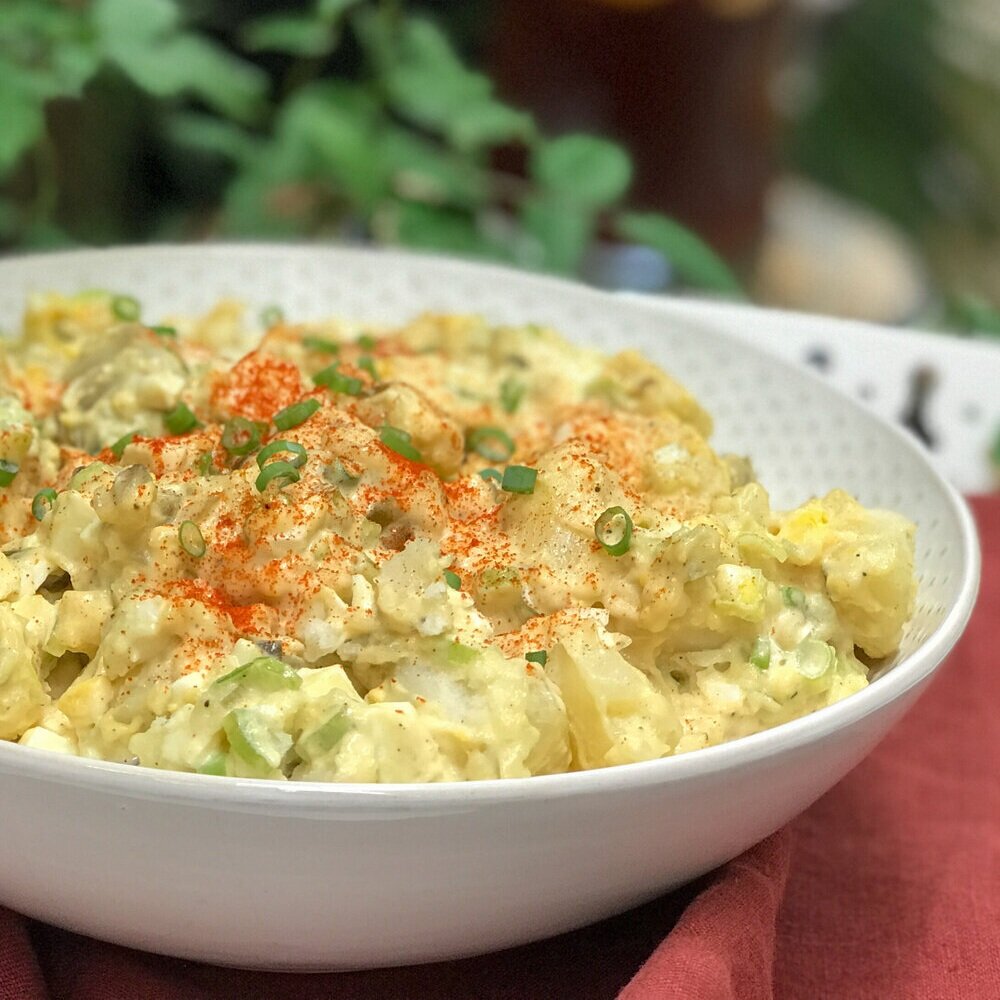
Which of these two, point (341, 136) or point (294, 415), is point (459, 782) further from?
point (341, 136)

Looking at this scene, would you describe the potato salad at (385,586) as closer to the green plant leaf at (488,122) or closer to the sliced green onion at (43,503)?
the sliced green onion at (43,503)

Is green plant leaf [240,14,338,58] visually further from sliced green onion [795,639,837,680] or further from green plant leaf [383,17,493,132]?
sliced green onion [795,639,837,680]

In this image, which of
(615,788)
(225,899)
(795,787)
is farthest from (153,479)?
(795,787)

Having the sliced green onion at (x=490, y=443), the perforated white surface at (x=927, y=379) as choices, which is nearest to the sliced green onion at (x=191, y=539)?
the sliced green onion at (x=490, y=443)

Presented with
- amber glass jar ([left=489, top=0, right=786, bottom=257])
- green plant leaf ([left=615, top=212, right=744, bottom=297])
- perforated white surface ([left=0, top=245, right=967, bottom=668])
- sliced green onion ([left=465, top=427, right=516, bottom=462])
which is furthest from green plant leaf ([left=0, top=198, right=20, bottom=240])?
sliced green onion ([left=465, top=427, right=516, bottom=462])

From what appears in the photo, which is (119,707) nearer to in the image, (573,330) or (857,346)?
(573,330)

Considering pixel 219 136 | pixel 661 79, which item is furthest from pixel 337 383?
pixel 661 79

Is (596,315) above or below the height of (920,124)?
above
